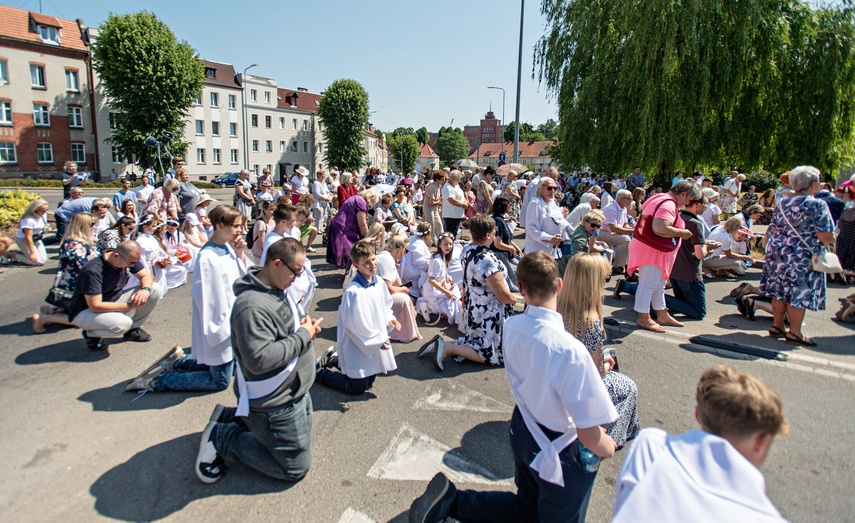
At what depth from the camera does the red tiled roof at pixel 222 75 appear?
55750mm

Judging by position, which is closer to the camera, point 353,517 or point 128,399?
point 353,517

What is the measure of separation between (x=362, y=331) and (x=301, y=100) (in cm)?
7178

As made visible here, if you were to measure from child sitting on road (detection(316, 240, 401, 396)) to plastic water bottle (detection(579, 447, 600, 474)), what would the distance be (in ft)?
7.68

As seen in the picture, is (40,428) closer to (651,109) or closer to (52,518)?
(52,518)

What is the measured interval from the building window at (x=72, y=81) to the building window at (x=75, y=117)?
5.31 feet

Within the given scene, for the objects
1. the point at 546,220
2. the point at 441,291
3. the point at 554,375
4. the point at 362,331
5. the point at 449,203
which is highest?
the point at 449,203

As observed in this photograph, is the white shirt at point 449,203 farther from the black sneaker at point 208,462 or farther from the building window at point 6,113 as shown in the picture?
the building window at point 6,113

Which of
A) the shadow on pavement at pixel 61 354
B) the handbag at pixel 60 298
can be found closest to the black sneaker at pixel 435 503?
the shadow on pavement at pixel 61 354

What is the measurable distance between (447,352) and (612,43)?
15363 millimetres

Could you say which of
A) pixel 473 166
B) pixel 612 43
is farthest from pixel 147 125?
pixel 612 43

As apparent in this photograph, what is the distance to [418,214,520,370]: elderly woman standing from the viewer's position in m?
5.05

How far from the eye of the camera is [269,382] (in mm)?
3201

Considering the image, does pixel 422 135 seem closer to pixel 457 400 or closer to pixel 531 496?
pixel 457 400

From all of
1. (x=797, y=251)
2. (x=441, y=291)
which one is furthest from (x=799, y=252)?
(x=441, y=291)
